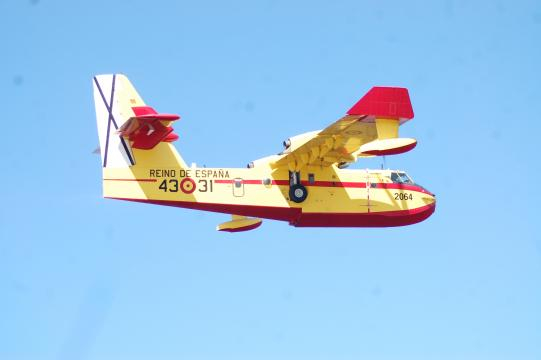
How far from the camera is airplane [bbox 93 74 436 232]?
43.3 meters

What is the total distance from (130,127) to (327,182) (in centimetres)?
848

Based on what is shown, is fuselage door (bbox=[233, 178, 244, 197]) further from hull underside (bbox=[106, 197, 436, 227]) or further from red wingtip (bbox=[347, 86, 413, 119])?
red wingtip (bbox=[347, 86, 413, 119])

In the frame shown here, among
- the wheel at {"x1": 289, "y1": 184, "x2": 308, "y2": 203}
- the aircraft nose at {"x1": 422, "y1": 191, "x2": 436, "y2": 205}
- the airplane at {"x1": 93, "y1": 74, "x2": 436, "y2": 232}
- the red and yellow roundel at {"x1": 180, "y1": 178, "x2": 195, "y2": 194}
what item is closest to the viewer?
the airplane at {"x1": 93, "y1": 74, "x2": 436, "y2": 232}

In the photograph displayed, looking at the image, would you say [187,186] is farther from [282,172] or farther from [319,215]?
[319,215]

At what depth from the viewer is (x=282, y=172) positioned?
46.6 meters

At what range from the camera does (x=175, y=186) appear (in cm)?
4516

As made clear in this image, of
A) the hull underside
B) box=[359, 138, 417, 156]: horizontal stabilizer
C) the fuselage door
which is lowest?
the hull underside

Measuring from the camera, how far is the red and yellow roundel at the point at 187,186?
45.2m

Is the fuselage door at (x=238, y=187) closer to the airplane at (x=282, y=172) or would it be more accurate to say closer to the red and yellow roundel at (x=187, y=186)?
the airplane at (x=282, y=172)

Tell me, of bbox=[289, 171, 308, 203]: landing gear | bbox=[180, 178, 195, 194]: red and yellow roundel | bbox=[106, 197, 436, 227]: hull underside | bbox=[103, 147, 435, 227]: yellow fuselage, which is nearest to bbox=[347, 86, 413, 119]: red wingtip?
bbox=[103, 147, 435, 227]: yellow fuselage

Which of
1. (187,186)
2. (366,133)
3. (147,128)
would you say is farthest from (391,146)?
(147,128)

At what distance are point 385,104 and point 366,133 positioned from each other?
6.20 ft

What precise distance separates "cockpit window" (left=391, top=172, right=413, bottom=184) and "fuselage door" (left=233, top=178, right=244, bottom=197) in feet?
21.9

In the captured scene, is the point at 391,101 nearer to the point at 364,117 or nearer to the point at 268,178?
the point at 364,117
